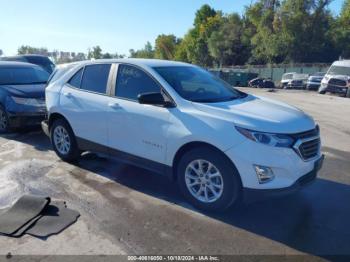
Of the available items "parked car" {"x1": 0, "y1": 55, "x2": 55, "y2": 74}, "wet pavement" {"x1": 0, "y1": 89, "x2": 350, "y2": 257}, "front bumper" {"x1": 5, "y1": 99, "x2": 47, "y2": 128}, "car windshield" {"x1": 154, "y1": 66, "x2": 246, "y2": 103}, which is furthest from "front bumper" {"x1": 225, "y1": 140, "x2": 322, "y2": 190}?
"parked car" {"x1": 0, "y1": 55, "x2": 55, "y2": 74}

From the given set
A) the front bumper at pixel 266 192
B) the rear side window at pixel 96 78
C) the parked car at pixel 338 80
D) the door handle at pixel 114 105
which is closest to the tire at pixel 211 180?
the front bumper at pixel 266 192

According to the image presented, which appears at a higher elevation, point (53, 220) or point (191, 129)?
point (191, 129)

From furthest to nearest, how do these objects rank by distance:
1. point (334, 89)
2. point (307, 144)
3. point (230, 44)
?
point (230, 44), point (334, 89), point (307, 144)

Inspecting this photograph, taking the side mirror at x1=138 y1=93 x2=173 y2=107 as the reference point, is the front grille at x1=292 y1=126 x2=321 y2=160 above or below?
below

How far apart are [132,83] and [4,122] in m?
4.61

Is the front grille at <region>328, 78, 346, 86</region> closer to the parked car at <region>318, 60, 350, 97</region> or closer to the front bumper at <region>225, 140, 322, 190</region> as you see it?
the parked car at <region>318, 60, 350, 97</region>

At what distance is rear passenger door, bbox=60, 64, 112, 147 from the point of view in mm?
5426

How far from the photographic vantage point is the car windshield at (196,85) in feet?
15.6

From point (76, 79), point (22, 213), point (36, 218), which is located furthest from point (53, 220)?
point (76, 79)

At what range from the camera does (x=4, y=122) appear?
8375 mm

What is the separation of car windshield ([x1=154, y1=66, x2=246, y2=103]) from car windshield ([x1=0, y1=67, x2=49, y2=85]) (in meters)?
5.21

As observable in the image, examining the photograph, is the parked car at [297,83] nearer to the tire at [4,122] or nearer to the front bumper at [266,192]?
the tire at [4,122]

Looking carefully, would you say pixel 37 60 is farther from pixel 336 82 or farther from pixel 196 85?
pixel 336 82

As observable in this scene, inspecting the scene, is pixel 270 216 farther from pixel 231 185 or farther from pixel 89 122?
pixel 89 122
